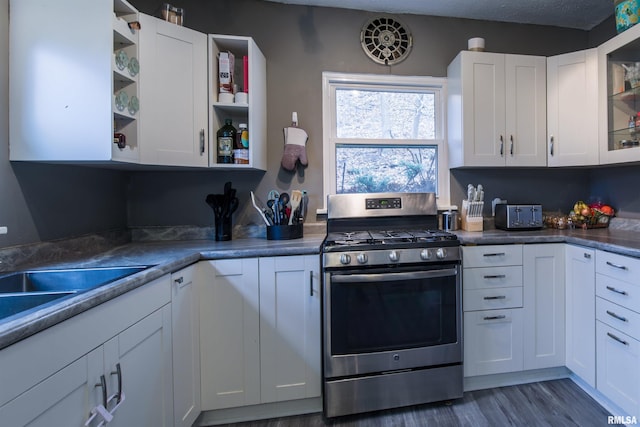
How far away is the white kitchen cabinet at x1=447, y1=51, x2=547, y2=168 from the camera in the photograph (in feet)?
6.65

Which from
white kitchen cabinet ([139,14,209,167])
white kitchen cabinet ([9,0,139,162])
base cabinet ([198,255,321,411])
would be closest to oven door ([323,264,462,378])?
base cabinet ([198,255,321,411])

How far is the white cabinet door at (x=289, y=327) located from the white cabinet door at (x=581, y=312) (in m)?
1.51

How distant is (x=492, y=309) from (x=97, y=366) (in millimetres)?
1895

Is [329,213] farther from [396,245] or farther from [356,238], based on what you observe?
[396,245]

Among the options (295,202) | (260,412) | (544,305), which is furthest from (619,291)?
(260,412)

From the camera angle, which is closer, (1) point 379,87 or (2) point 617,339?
(2) point 617,339

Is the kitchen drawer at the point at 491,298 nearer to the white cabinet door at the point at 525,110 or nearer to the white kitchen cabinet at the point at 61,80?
the white cabinet door at the point at 525,110

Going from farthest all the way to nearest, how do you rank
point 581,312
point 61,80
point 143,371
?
point 581,312
point 61,80
point 143,371

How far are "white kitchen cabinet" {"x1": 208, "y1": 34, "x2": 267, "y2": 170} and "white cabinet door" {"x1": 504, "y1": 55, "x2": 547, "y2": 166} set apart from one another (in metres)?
1.72

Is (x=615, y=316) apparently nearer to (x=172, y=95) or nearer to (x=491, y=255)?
(x=491, y=255)

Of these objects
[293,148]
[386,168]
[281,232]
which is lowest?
[281,232]

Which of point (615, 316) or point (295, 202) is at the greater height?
point (295, 202)

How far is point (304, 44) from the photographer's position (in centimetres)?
210

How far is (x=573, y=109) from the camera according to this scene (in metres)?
2.04
